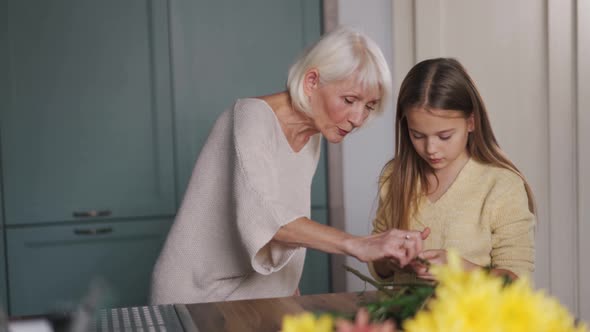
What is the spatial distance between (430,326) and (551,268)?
101 inches

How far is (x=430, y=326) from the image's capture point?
39cm

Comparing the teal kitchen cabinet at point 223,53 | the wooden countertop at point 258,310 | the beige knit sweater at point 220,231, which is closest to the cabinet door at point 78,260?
the teal kitchen cabinet at point 223,53

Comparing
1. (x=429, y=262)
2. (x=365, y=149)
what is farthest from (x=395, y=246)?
(x=365, y=149)

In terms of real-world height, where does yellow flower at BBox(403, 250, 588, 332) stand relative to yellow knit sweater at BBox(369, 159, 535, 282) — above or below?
above

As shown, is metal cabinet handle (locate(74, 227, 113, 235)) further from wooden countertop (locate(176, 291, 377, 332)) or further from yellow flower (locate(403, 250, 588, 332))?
yellow flower (locate(403, 250, 588, 332))

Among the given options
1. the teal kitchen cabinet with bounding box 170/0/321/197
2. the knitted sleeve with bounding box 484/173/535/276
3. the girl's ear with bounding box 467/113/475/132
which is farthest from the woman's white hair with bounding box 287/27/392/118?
the teal kitchen cabinet with bounding box 170/0/321/197

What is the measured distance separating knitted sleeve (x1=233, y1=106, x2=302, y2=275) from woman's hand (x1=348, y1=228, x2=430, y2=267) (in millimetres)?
195

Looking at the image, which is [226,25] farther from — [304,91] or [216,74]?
[304,91]

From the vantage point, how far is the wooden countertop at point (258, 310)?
106 cm

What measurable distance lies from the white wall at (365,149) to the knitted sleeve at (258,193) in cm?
127

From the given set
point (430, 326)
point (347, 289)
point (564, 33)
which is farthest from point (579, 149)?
point (430, 326)

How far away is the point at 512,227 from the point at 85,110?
5.76 feet

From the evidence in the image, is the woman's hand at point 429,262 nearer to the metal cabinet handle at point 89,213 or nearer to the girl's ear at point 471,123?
the girl's ear at point 471,123

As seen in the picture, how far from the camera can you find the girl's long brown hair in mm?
1623
